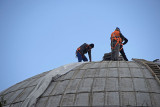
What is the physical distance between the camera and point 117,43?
19.1 metres

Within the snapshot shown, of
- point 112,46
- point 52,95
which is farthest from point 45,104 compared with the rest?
point 112,46

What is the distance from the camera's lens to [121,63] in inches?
684

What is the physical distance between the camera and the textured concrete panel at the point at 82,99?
13.9m

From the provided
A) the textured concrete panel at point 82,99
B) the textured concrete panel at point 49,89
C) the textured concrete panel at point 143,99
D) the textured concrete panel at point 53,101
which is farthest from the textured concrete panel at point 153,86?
the textured concrete panel at point 49,89

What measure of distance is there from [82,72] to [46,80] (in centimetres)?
194

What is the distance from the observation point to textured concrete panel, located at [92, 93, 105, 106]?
13.7m

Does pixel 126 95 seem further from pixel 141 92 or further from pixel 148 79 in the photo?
pixel 148 79

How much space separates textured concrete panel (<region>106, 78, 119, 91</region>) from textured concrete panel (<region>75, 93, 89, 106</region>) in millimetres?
1078

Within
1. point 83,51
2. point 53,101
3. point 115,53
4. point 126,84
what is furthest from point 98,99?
point 83,51

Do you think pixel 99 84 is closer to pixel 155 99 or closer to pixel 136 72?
pixel 136 72

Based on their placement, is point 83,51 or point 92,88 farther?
point 83,51

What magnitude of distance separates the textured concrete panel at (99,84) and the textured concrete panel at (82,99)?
0.59 metres

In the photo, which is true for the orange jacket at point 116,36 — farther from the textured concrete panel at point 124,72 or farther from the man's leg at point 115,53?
the textured concrete panel at point 124,72

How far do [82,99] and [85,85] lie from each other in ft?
3.55
